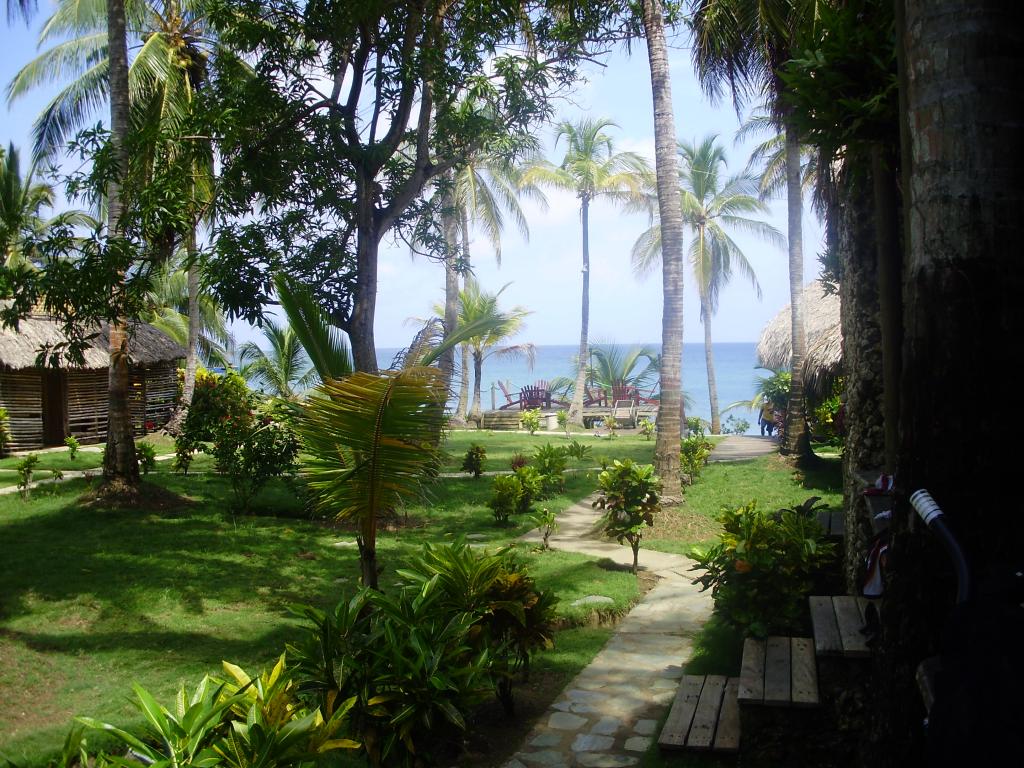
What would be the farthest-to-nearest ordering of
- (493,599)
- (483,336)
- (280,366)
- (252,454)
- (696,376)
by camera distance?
1. (696,376)
2. (483,336)
3. (280,366)
4. (252,454)
5. (493,599)

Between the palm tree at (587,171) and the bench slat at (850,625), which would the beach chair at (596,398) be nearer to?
the palm tree at (587,171)

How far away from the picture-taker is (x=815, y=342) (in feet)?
50.0

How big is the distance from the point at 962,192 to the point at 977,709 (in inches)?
57.5

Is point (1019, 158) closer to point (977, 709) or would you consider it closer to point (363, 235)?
point (977, 709)

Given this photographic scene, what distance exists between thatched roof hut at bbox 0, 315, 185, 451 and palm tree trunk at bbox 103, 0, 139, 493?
5.79 m

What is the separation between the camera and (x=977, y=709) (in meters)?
1.42

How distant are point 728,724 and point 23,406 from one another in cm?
1816

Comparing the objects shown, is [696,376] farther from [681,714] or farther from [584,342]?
[681,714]

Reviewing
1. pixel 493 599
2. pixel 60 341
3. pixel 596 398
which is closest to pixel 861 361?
pixel 493 599

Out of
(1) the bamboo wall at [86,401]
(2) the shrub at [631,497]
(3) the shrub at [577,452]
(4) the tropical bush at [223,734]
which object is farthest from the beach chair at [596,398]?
(4) the tropical bush at [223,734]

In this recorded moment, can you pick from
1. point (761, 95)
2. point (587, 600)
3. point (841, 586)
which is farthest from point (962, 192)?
point (761, 95)

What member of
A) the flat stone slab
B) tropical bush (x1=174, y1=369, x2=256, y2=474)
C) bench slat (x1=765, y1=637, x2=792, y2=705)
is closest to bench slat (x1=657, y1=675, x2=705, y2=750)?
bench slat (x1=765, y1=637, x2=792, y2=705)

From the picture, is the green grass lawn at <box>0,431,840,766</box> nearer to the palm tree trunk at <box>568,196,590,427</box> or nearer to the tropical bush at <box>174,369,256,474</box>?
the tropical bush at <box>174,369,256,474</box>

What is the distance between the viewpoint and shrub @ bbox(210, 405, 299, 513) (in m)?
10.9
